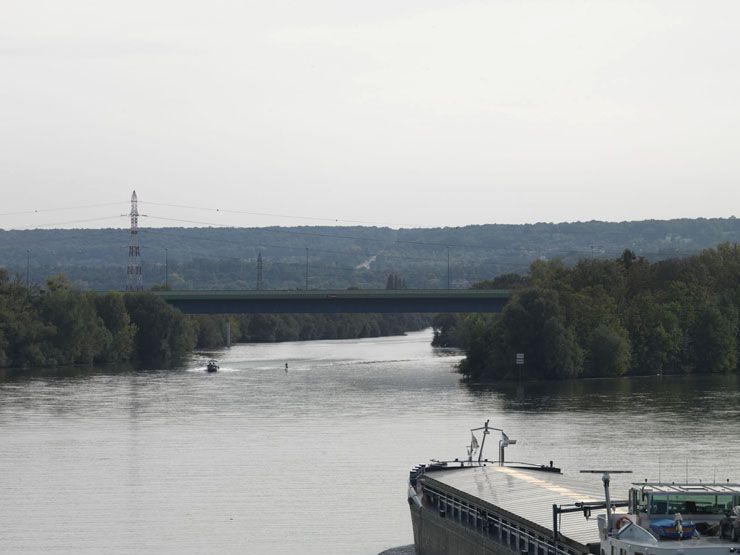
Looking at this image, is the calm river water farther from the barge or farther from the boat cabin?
the boat cabin

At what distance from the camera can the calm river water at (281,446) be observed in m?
38.7

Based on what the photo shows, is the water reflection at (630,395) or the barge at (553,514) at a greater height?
the barge at (553,514)

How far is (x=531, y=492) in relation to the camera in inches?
1307

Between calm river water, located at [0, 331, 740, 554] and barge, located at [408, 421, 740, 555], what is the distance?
2.26 metres

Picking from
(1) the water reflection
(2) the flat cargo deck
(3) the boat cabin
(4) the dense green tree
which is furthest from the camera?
(4) the dense green tree

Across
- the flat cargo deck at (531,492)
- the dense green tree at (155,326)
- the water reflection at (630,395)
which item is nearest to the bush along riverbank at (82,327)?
the dense green tree at (155,326)

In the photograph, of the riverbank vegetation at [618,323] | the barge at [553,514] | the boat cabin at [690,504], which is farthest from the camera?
the riverbank vegetation at [618,323]

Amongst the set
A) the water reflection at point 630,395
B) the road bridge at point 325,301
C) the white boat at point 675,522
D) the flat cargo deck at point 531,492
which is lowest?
the water reflection at point 630,395

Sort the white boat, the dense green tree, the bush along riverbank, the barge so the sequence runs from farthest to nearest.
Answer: the dense green tree → the bush along riverbank → the barge → the white boat

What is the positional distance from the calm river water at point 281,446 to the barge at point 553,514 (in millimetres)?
2256

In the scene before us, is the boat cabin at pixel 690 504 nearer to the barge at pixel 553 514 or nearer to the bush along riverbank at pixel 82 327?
the barge at pixel 553 514

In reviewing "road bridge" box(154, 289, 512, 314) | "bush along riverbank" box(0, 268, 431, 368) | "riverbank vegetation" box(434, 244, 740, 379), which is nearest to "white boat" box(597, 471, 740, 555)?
"riverbank vegetation" box(434, 244, 740, 379)

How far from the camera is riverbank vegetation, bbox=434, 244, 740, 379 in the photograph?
96188mm

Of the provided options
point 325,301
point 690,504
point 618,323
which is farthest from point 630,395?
point 690,504
